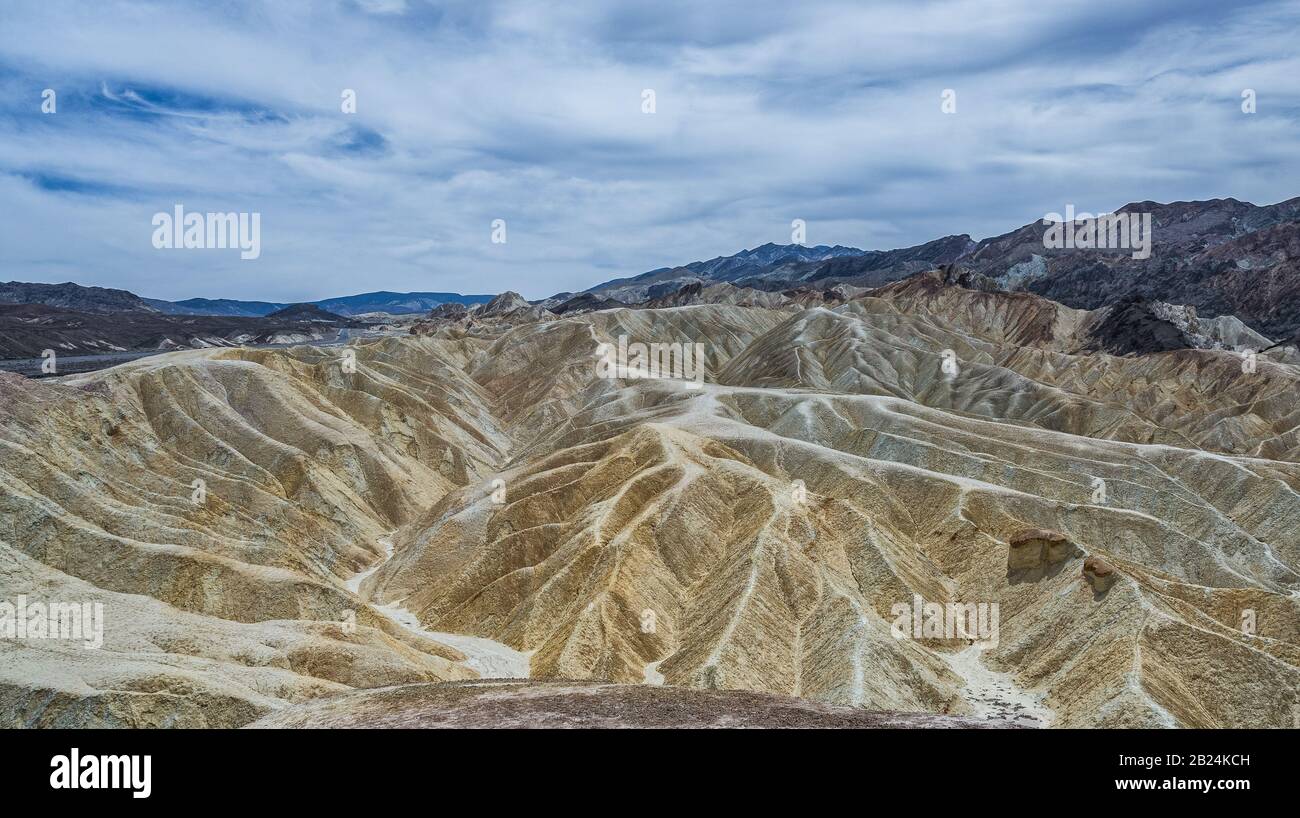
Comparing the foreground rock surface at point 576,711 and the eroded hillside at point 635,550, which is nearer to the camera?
the foreground rock surface at point 576,711

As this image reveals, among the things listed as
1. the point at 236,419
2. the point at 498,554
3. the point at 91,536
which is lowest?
the point at 498,554

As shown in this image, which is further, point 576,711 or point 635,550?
point 635,550

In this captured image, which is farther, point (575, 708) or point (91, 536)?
point (91, 536)

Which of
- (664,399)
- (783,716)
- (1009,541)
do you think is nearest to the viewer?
(783,716)

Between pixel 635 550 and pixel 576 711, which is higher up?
pixel 576 711

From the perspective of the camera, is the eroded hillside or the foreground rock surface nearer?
the foreground rock surface

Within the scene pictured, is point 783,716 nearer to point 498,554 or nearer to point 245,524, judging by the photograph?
point 498,554
